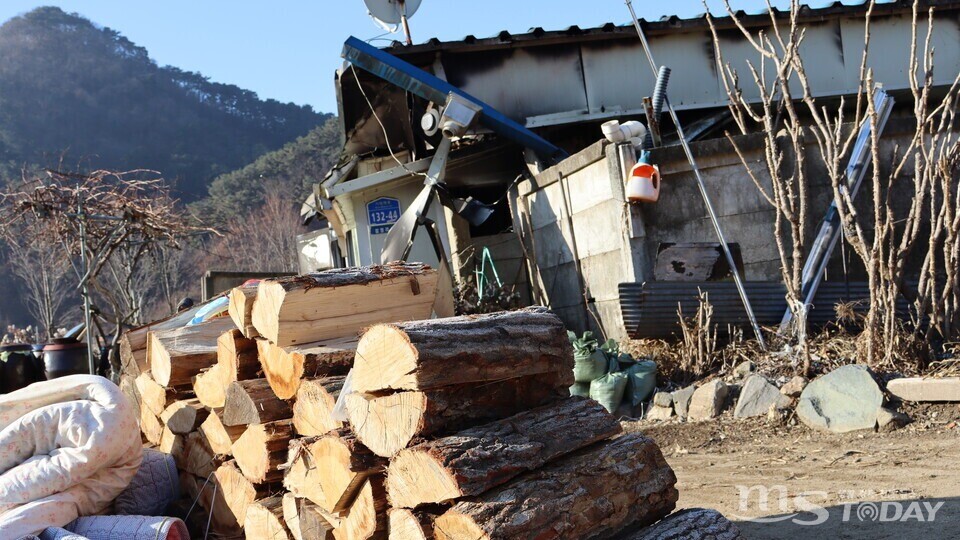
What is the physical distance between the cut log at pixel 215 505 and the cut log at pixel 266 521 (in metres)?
0.30

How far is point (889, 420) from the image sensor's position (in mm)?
5629

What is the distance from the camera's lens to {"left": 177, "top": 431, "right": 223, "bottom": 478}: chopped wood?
466cm

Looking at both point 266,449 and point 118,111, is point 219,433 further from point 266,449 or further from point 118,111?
point 118,111

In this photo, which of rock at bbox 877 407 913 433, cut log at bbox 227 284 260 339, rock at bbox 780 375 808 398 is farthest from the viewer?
rock at bbox 780 375 808 398

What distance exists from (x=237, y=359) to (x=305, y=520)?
1.06 m

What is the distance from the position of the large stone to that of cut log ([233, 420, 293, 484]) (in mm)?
4157

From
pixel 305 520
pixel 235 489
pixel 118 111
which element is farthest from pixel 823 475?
pixel 118 111

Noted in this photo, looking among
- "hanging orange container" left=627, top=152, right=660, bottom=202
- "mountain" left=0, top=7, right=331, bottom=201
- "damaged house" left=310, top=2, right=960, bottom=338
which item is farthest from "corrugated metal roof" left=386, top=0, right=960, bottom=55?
"mountain" left=0, top=7, right=331, bottom=201

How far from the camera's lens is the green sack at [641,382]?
7.30m

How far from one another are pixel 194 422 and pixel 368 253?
7.92m

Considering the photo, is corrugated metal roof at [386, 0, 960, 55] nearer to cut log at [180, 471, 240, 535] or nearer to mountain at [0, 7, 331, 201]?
cut log at [180, 471, 240, 535]

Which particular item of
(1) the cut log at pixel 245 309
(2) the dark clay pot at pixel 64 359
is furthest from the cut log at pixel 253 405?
(2) the dark clay pot at pixel 64 359

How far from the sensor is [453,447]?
10.0 ft

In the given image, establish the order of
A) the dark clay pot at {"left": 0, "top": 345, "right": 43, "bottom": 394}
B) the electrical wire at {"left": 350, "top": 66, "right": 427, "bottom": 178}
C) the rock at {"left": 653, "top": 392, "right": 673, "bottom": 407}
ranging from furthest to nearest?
the electrical wire at {"left": 350, "top": 66, "right": 427, "bottom": 178}
the dark clay pot at {"left": 0, "top": 345, "right": 43, "bottom": 394}
the rock at {"left": 653, "top": 392, "right": 673, "bottom": 407}
